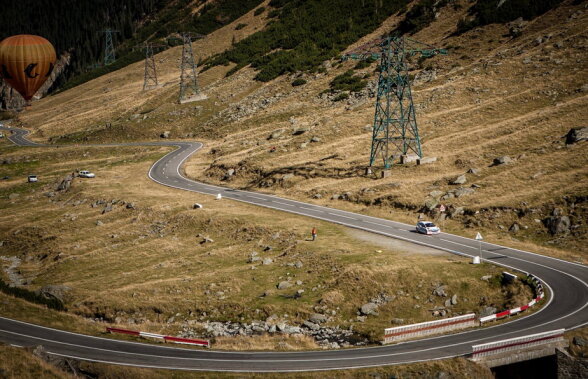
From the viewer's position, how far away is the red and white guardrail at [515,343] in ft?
113

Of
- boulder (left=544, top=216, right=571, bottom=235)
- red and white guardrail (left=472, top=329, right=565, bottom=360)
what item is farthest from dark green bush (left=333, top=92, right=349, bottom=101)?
red and white guardrail (left=472, top=329, right=565, bottom=360)

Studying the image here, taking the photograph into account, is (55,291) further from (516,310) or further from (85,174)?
(85,174)

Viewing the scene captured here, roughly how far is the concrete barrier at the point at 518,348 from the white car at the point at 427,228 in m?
22.3

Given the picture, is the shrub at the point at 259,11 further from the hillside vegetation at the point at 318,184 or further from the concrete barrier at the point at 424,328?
the concrete barrier at the point at 424,328

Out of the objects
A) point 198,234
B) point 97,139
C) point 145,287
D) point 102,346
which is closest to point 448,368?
point 102,346

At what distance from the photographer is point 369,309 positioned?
45625 mm

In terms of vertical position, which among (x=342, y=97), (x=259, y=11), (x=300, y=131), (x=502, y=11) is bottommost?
(x=300, y=131)

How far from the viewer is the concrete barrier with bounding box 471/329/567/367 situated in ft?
113

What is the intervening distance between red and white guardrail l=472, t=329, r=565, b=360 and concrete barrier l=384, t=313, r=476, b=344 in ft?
14.4

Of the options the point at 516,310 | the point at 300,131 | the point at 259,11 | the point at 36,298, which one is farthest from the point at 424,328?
the point at 259,11

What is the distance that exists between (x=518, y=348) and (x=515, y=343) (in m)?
0.37

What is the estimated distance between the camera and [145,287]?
52.6m

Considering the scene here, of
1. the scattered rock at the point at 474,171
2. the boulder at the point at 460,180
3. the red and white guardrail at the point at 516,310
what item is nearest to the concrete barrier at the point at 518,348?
the red and white guardrail at the point at 516,310

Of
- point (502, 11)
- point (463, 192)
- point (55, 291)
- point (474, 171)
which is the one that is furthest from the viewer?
point (502, 11)
